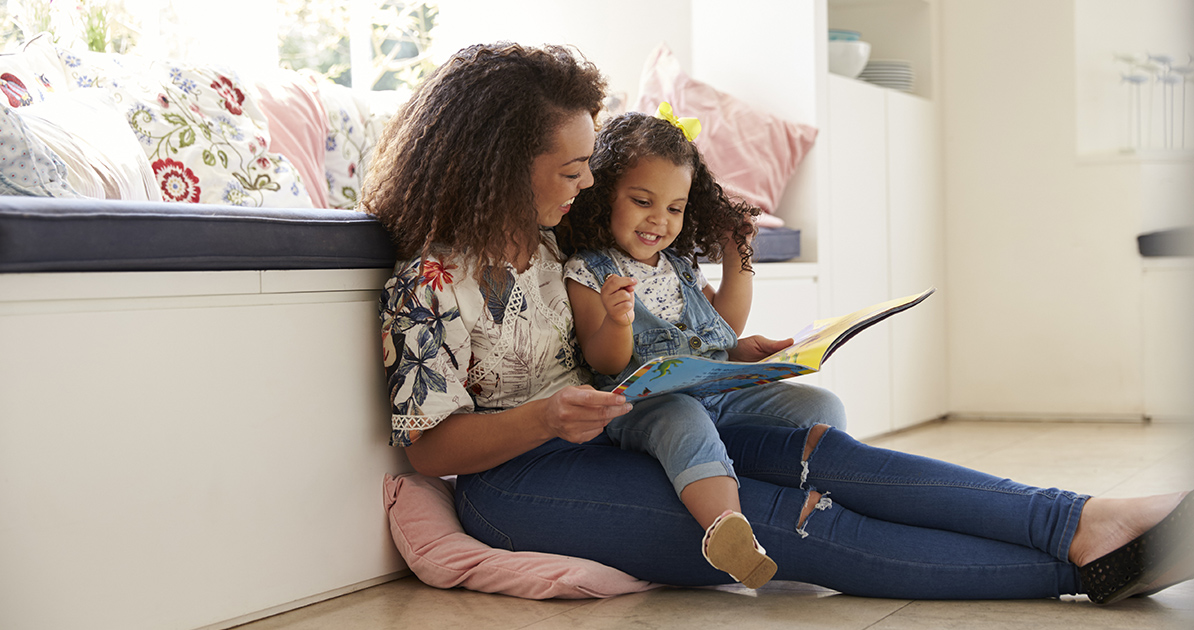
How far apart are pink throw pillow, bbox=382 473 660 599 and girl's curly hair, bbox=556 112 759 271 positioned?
0.42 meters

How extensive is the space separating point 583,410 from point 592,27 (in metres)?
2.14

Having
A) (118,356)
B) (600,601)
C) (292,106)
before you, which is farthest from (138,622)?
(292,106)

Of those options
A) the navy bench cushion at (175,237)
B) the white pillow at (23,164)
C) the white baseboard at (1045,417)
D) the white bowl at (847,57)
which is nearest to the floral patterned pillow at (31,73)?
the white pillow at (23,164)

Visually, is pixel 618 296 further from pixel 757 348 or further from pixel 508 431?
pixel 757 348

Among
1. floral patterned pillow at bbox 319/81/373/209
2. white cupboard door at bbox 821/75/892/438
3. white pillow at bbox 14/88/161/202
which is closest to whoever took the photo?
white pillow at bbox 14/88/161/202

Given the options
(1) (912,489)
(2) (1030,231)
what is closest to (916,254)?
(2) (1030,231)

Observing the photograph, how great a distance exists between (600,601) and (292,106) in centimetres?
133

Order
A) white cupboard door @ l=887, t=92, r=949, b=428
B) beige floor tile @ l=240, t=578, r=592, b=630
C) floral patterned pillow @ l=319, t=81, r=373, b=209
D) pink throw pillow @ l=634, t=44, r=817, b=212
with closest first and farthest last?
beige floor tile @ l=240, t=578, r=592, b=630 → floral patterned pillow @ l=319, t=81, r=373, b=209 → pink throw pillow @ l=634, t=44, r=817, b=212 → white cupboard door @ l=887, t=92, r=949, b=428

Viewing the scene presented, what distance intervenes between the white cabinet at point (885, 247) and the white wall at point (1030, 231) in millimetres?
96

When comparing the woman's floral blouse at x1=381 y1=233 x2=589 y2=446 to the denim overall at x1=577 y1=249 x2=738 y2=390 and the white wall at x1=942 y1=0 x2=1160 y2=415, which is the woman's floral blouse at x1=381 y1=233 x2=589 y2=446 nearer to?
the denim overall at x1=577 y1=249 x2=738 y2=390

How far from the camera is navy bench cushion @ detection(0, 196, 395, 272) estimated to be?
106 cm

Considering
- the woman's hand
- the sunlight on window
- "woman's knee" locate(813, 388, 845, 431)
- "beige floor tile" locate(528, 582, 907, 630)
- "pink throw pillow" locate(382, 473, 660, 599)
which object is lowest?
"beige floor tile" locate(528, 582, 907, 630)

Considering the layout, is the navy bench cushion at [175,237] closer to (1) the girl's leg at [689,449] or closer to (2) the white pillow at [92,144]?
(2) the white pillow at [92,144]

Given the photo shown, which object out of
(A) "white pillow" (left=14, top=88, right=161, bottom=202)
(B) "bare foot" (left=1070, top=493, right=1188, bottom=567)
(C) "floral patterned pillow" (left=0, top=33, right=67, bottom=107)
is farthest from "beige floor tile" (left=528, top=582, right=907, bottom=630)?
(C) "floral patterned pillow" (left=0, top=33, right=67, bottom=107)
